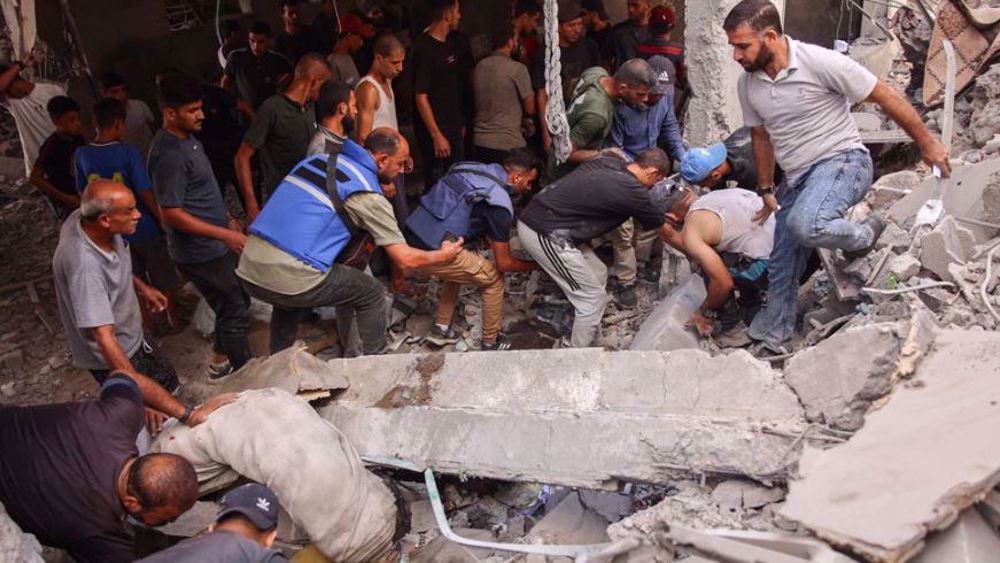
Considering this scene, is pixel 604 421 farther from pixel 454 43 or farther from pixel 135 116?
pixel 135 116

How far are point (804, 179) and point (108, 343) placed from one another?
362 cm

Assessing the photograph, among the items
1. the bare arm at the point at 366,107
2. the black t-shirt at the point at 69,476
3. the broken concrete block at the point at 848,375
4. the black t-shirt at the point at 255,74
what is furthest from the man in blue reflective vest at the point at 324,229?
the broken concrete block at the point at 848,375

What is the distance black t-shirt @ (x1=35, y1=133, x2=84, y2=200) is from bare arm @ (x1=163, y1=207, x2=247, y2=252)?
5.58 ft

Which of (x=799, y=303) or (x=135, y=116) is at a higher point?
(x=135, y=116)

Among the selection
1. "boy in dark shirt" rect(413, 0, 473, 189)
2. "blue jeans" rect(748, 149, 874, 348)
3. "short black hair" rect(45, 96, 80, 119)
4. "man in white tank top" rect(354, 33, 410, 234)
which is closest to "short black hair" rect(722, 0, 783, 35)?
"blue jeans" rect(748, 149, 874, 348)

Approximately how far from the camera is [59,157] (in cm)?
593

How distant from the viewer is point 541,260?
5.08 metres

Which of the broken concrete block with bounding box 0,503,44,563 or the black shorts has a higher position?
the broken concrete block with bounding box 0,503,44,563

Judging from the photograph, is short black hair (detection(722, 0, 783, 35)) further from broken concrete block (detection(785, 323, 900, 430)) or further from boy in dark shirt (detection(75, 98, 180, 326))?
boy in dark shirt (detection(75, 98, 180, 326))

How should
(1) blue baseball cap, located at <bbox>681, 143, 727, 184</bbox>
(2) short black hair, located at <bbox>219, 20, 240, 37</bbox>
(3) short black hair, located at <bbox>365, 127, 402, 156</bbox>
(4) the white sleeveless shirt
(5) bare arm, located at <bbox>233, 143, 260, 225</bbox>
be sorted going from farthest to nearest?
(2) short black hair, located at <bbox>219, 20, 240, 37</bbox>, (4) the white sleeveless shirt, (5) bare arm, located at <bbox>233, 143, 260, 225</bbox>, (1) blue baseball cap, located at <bbox>681, 143, 727, 184</bbox>, (3) short black hair, located at <bbox>365, 127, 402, 156</bbox>

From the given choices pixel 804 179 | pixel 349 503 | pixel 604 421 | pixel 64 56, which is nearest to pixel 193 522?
pixel 349 503

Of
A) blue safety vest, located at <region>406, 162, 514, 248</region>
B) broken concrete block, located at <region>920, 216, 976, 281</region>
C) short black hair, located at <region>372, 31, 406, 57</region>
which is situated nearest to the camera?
broken concrete block, located at <region>920, 216, 976, 281</region>

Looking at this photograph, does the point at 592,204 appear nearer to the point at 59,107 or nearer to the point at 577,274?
the point at 577,274

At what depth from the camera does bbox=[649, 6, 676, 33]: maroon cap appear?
6.61 metres
